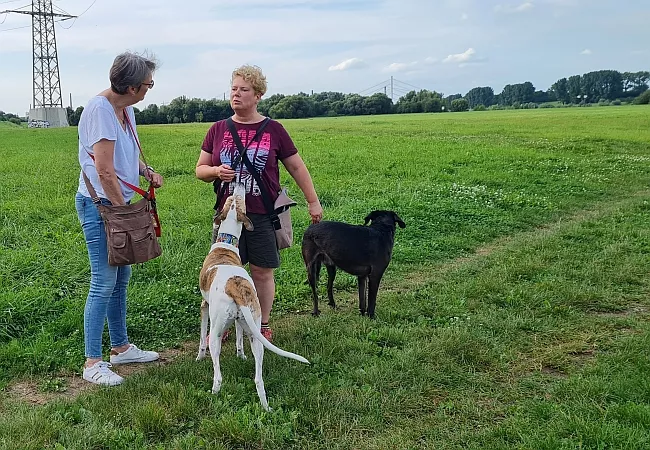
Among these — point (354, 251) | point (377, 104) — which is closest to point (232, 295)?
point (354, 251)

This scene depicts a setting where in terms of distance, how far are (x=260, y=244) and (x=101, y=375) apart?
66.2 inches

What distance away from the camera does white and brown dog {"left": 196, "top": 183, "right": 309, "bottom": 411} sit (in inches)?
154

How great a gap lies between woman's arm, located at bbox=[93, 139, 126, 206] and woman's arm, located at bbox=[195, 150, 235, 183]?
77cm

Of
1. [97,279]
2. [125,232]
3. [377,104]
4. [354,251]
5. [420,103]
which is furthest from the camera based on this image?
[420,103]

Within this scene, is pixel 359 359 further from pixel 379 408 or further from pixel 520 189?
pixel 520 189

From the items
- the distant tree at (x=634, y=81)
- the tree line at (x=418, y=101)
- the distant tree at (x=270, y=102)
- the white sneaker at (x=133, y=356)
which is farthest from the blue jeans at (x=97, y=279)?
the distant tree at (x=634, y=81)

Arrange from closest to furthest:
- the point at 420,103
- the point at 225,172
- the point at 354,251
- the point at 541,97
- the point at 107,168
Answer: the point at 107,168
the point at 225,172
the point at 354,251
the point at 420,103
the point at 541,97

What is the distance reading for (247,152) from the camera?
14.9 feet

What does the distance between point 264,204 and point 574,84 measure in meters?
98.6

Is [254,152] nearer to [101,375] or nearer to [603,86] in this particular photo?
[101,375]

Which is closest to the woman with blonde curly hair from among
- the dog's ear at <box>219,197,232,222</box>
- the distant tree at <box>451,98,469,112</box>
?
the dog's ear at <box>219,197,232,222</box>

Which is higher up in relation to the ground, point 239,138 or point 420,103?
point 420,103

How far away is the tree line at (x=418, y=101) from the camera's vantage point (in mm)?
60875

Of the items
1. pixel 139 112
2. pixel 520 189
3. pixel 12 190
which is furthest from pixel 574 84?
pixel 12 190
